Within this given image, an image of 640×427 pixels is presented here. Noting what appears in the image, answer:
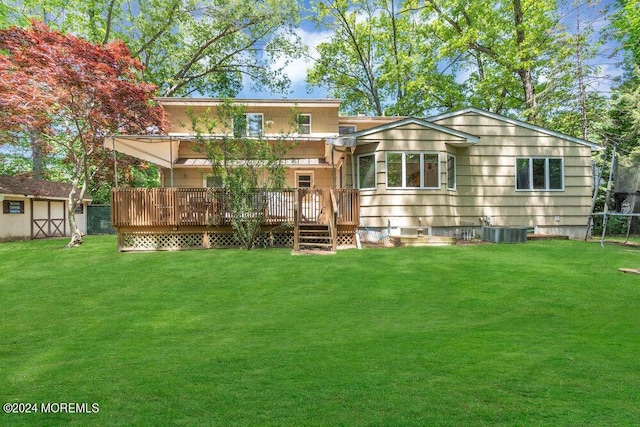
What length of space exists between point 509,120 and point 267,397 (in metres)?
15.0

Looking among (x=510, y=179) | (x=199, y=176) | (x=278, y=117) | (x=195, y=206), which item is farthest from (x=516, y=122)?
(x=199, y=176)

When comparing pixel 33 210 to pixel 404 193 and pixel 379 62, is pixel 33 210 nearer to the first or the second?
pixel 404 193

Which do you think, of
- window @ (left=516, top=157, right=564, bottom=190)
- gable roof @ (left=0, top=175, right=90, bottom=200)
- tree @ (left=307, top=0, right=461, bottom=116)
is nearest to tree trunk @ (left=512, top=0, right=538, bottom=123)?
tree @ (left=307, top=0, right=461, bottom=116)

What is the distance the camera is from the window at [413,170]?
1304 centimetres

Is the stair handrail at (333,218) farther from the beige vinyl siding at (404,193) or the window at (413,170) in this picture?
the window at (413,170)

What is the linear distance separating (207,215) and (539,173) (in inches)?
507

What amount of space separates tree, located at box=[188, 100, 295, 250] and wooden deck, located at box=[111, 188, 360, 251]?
0.07m

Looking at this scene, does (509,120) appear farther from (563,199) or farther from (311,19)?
(311,19)

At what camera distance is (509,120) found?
14.5 meters

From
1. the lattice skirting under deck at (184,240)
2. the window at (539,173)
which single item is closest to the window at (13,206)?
the lattice skirting under deck at (184,240)

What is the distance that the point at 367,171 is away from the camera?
1349 cm

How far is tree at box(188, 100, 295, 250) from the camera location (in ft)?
37.7

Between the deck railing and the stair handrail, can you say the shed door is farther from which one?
the stair handrail

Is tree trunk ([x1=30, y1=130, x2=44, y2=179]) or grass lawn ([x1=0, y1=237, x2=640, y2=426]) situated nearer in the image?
grass lawn ([x1=0, y1=237, x2=640, y2=426])
